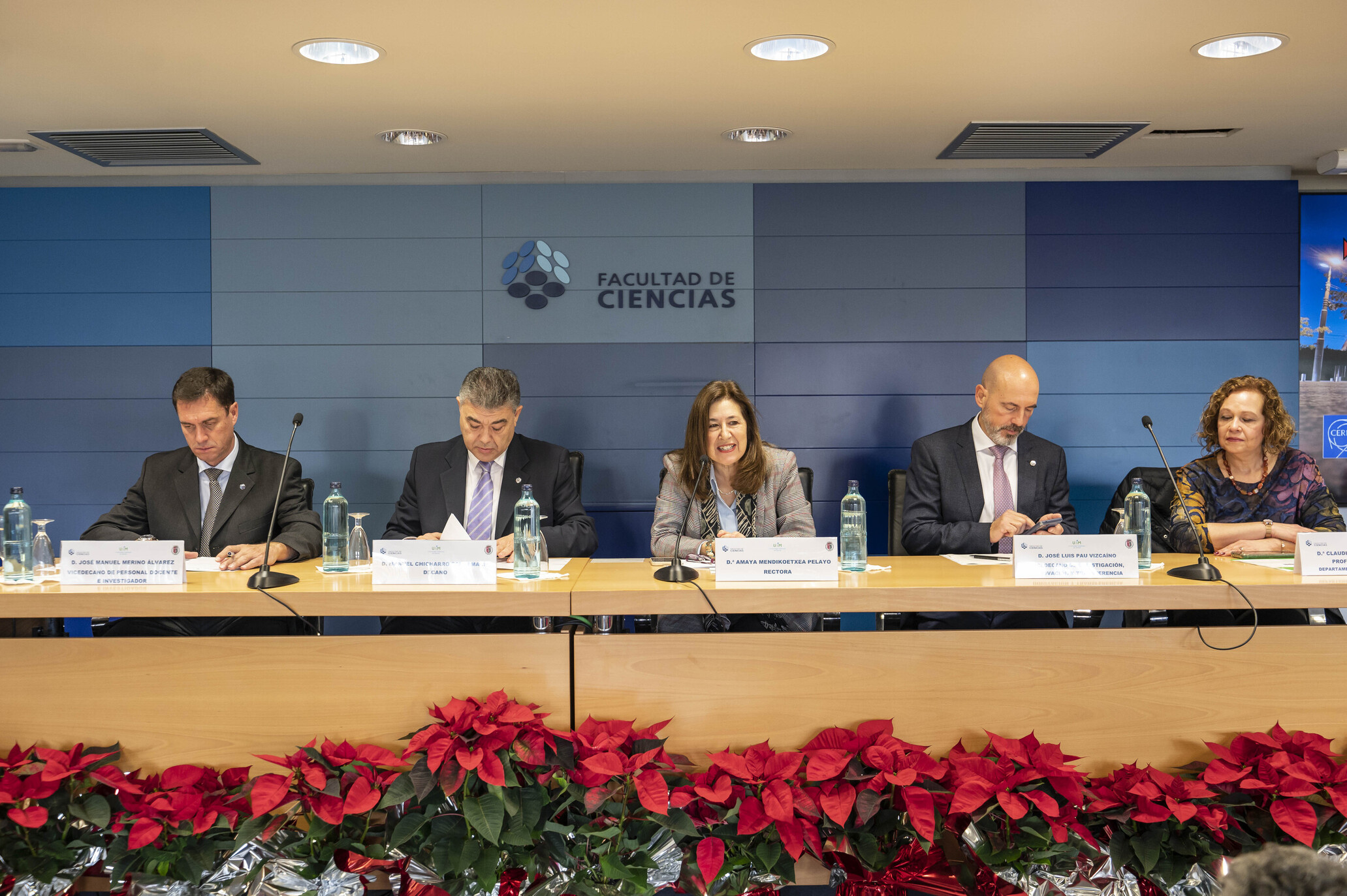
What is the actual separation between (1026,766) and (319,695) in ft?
4.76

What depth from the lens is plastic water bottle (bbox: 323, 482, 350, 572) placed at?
224 centimetres

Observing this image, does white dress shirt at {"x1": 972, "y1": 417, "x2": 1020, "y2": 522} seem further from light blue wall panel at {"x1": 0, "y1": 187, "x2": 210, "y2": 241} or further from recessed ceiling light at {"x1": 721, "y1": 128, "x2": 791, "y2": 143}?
light blue wall panel at {"x1": 0, "y1": 187, "x2": 210, "y2": 241}

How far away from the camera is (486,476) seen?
120 inches

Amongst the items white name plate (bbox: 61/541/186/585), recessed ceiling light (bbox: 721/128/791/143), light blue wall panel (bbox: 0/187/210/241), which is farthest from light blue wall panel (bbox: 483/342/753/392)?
white name plate (bbox: 61/541/186/585)

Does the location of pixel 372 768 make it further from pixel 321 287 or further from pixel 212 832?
pixel 321 287

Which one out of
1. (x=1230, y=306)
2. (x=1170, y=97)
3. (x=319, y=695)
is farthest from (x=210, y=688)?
(x=1230, y=306)

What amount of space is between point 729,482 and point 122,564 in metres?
1.67

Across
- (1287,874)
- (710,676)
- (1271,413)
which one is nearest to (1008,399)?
(1271,413)

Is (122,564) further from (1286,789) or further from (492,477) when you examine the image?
(1286,789)

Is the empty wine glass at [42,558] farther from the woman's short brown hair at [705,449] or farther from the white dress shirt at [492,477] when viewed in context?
the woman's short brown hair at [705,449]

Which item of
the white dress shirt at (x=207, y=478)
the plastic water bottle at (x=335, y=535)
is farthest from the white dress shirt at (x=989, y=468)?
the white dress shirt at (x=207, y=478)

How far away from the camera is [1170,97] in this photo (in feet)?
9.84

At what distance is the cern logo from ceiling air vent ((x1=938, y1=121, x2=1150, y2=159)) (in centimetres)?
156

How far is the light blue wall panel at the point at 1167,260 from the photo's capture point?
3.92 meters
